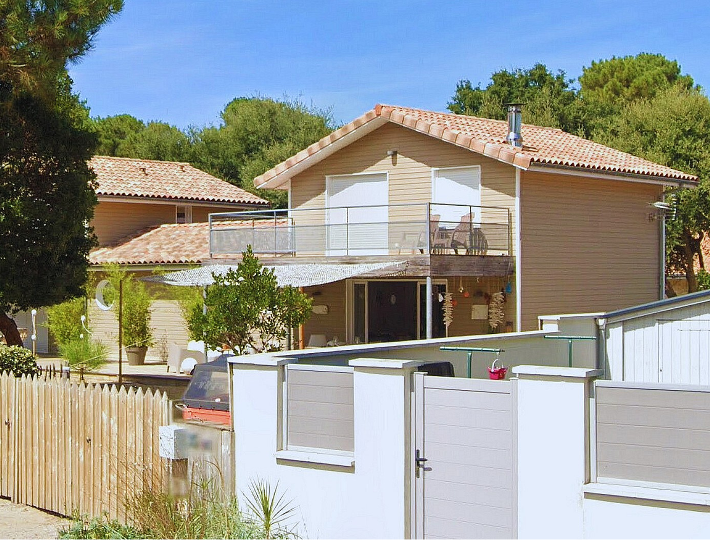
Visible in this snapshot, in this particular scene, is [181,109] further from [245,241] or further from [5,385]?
[5,385]

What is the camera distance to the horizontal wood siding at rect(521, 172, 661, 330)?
22609mm

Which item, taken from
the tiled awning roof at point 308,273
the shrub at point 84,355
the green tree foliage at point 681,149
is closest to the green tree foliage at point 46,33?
the tiled awning roof at point 308,273

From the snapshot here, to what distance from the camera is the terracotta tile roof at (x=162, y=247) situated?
29266 mm

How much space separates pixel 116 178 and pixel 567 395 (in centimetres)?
2828

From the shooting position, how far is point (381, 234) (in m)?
22.6

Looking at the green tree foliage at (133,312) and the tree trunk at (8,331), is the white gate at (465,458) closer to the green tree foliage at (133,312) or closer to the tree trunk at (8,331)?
the tree trunk at (8,331)

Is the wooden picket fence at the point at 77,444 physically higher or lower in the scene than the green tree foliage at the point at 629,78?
lower

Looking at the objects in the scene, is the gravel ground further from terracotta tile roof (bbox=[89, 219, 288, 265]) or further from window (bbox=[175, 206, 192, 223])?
window (bbox=[175, 206, 192, 223])

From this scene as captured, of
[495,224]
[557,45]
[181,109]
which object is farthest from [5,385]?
[181,109]

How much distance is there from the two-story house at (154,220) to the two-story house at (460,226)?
3556 millimetres

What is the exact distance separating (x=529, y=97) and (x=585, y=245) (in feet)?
81.3

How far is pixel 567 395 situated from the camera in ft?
25.2

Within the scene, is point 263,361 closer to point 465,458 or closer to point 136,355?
point 465,458

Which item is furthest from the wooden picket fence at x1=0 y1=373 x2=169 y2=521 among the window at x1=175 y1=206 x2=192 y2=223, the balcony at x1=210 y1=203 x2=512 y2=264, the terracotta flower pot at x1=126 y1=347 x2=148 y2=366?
the window at x1=175 y1=206 x2=192 y2=223
